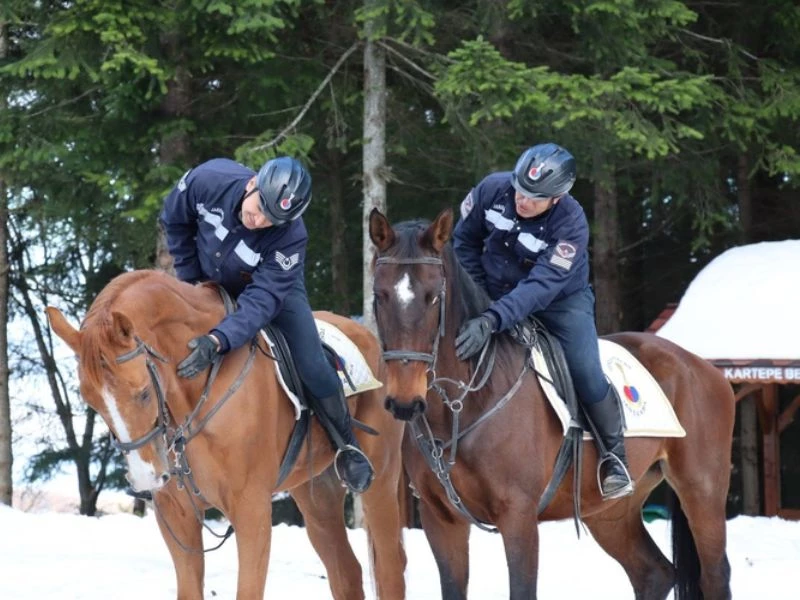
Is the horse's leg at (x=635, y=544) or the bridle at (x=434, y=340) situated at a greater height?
the bridle at (x=434, y=340)

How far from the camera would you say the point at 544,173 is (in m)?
5.69

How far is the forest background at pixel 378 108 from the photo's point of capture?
12.2m

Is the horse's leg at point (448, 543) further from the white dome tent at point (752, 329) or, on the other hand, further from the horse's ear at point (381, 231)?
the white dome tent at point (752, 329)

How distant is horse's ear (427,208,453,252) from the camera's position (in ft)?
17.3

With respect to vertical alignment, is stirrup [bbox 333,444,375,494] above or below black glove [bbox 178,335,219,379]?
below

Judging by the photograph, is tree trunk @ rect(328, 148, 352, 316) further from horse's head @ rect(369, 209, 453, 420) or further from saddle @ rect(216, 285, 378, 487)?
horse's head @ rect(369, 209, 453, 420)

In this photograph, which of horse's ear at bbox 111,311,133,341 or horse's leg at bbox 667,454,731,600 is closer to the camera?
horse's ear at bbox 111,311,133,341

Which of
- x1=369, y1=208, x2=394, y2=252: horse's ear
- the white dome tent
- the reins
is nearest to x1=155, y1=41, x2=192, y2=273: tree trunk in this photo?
the white dome tent

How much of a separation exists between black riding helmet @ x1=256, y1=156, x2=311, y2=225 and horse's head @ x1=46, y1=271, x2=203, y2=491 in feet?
2.94

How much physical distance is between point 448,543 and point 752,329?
360 inches

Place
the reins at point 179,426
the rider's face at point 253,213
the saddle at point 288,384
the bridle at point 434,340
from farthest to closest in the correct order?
the saddle at point 288,384
the rider's face at point 253,213
the bridle at point 434,340
the reins at point 179,426

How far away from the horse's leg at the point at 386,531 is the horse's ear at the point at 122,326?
2.37 metres

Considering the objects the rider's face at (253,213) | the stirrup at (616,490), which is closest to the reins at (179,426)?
the rider's face at (253,213)

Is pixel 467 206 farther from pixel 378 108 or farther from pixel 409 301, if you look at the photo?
pixel 378 108
